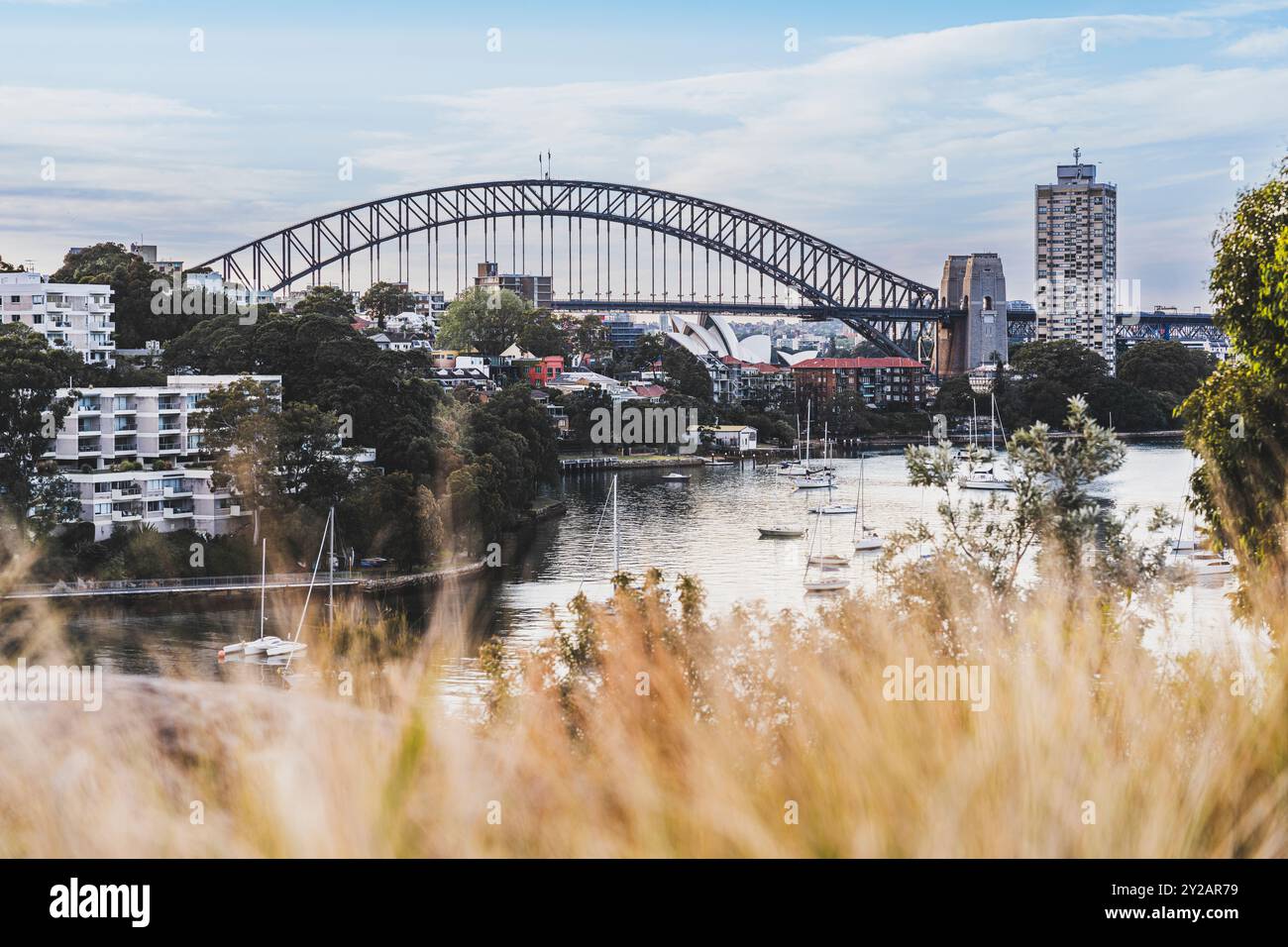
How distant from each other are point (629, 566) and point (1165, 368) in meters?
38.1

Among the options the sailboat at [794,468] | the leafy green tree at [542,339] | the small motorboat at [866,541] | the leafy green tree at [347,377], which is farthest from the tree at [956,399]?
the small motorboat at [866,541]

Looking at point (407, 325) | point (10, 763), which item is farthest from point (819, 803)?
point (407, 325)

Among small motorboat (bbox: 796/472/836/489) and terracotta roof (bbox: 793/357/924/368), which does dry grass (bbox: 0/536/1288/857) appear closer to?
small motorboat (bbox: 796/472/836/489)

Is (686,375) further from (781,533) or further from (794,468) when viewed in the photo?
(781,533)

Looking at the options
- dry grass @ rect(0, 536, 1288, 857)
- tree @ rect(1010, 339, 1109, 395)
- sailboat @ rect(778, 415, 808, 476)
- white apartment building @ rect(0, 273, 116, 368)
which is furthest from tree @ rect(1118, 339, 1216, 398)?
dry grass @ rect(0, 536, 1288, 857)

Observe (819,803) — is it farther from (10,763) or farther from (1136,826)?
(10,763)

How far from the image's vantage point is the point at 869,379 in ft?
171

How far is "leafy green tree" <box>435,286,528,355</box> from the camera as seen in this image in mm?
49031

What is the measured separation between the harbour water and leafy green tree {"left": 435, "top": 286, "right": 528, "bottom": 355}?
1861 cm

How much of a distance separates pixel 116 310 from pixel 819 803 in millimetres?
30575

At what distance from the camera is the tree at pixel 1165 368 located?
50875 mm
